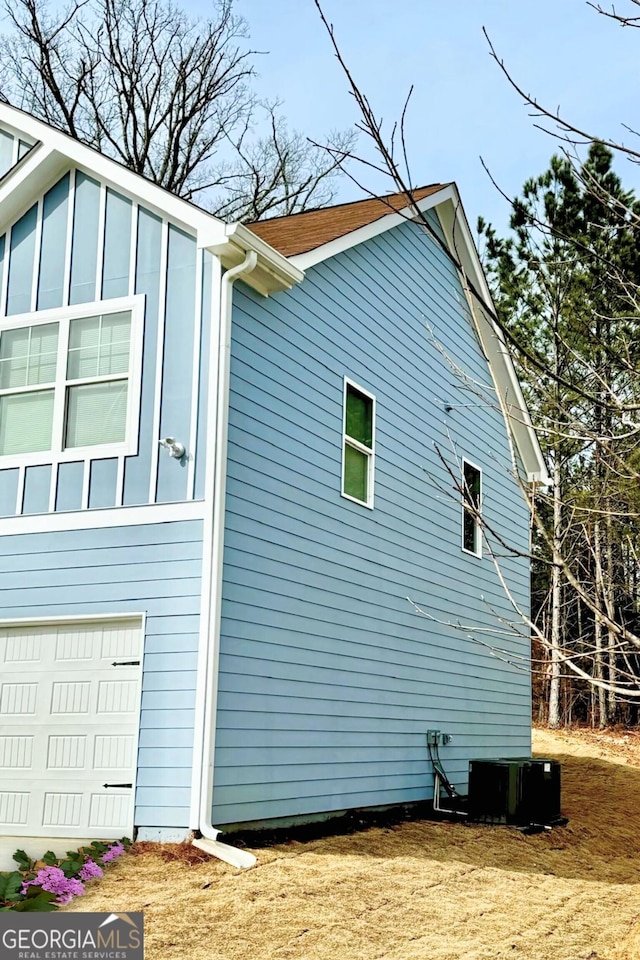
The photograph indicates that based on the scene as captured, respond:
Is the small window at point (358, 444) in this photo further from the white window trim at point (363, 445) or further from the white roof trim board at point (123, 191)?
the white roof trim board at point (123, 191)

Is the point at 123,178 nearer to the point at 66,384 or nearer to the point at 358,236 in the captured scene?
the point at 66,384

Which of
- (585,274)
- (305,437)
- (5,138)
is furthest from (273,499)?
(585,274)

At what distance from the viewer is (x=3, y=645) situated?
29.9 ft

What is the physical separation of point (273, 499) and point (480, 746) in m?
5.62

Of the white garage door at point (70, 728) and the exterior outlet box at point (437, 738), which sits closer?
the white garage door at point (70, 728)

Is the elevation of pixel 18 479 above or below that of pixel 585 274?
below

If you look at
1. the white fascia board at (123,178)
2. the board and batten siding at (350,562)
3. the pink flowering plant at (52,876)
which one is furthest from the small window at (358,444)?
the pink flowering plant at (52,876)

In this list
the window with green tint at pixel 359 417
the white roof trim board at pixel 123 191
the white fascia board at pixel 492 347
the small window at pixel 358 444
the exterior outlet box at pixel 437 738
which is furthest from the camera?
the white fascia board at pixel 492 347

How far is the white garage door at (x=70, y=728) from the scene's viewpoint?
27.2ft

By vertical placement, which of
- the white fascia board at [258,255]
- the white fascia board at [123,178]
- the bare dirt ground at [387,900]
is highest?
the white fascia board at [123,178]

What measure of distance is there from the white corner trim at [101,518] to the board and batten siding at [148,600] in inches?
2.0

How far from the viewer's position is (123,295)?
9211 millimetres

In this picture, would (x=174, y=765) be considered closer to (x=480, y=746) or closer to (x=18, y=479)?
(x=18, y=479)

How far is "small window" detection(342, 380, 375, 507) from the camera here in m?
10.7
